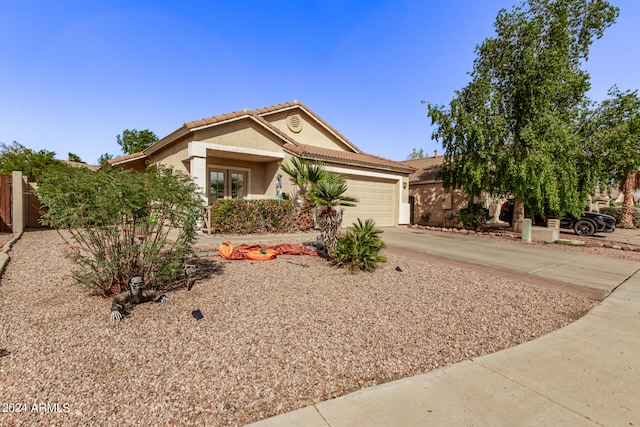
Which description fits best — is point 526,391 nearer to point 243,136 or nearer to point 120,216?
point 120,216

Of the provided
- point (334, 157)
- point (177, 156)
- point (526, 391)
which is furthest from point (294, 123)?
point (526, 391)

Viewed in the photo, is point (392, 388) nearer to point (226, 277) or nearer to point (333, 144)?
point (226, 277)

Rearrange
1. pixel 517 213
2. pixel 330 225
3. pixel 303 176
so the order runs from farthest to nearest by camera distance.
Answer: pixel 517 213 → pixel 303 176 → pixel 330 225

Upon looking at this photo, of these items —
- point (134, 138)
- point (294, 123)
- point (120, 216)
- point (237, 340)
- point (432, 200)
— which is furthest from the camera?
point (134, 138)

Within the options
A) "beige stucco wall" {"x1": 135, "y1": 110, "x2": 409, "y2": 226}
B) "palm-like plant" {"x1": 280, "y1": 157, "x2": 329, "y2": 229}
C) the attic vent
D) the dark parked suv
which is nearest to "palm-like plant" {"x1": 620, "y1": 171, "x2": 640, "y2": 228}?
the dark parked suv

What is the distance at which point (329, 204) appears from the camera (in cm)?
698

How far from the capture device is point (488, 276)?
6418 mm

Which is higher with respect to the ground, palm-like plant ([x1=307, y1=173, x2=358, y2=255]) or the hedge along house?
the hedge along house

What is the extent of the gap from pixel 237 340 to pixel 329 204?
4.28 m

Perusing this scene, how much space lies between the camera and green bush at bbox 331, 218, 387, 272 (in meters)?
6.25

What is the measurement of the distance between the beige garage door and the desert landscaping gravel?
9273 mm

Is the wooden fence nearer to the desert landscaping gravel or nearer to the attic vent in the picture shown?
the desert landscaping gravel

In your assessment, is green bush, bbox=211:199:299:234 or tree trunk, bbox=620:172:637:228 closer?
green bush, bbox=211:199:299:234

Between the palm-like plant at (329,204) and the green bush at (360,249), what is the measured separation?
0.56 meters
